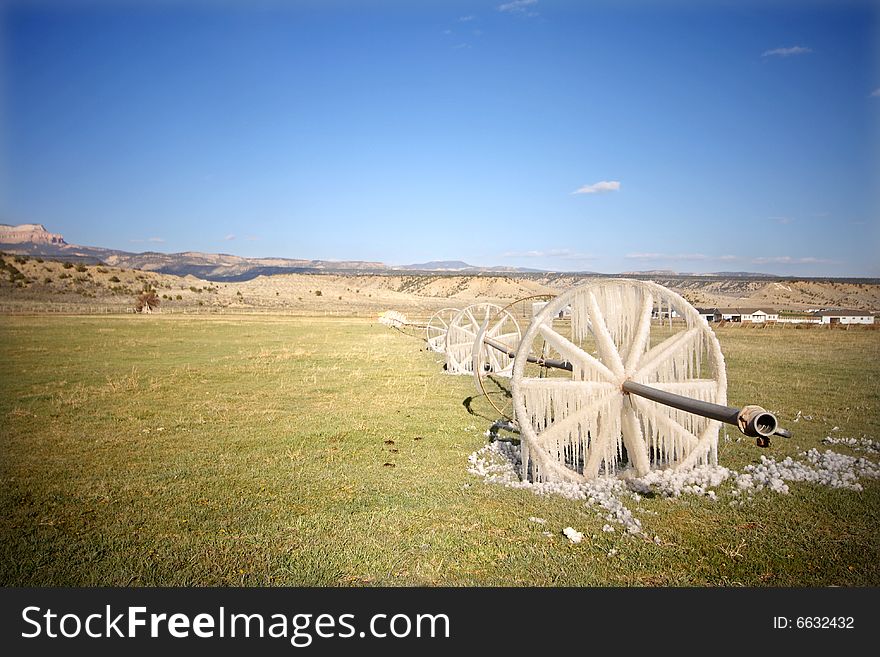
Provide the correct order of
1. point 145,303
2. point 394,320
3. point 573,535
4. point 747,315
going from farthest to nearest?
point 747,315
point 145,303
point 394,320
point 573,535

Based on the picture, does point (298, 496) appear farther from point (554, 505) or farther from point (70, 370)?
point (70, 370)

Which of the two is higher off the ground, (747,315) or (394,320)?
(394,320)

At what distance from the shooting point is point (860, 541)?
5707 mm

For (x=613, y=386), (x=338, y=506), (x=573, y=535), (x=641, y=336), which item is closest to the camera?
(x=573, y=535)

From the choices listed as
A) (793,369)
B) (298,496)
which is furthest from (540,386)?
(793,369)

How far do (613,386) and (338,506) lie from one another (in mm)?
4283

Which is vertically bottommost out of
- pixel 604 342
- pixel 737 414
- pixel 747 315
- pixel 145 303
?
pixel 747 315

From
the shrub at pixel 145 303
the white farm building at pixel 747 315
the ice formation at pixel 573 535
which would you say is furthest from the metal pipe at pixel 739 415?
the white farm building at pixel 747 315

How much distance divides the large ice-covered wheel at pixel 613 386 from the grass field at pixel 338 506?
2.61ft

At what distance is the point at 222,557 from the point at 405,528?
208 centimetres

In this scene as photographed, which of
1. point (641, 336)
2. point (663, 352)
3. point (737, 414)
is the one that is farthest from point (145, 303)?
point (737, 414)

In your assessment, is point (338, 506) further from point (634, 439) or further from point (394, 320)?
point (394, 320)

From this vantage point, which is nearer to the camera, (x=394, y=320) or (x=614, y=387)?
(x=614, y=387)

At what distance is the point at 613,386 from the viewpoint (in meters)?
7.16
